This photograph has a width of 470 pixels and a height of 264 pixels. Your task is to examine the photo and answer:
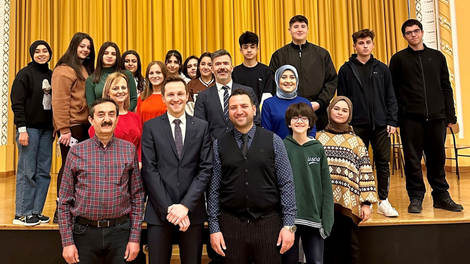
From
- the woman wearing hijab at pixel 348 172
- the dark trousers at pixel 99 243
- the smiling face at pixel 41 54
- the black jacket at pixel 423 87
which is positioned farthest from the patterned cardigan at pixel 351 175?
the smiling face at pixel 41 54

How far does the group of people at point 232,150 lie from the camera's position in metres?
1.75

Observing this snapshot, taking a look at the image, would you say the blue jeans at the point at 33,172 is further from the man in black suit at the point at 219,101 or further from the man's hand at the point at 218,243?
the man's hand at the point at 218,243

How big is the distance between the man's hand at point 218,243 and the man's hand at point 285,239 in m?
0.29

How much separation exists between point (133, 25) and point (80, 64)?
366cm

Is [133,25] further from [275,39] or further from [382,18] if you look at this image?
[382,18]

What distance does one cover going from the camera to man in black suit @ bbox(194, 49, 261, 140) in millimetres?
2256

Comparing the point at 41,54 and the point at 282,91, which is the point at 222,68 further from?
the point at 41,54

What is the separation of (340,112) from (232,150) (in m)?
0.78

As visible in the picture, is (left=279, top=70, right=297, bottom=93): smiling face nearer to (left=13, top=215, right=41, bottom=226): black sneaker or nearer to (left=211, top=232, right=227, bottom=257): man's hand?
(left=211, top=232, right=227, bottom=257): man's hand

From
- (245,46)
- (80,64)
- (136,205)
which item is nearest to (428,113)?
(245,46)

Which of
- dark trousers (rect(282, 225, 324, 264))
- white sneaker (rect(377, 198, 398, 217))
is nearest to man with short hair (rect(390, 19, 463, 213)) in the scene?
white sneaker (rect(377, 198, 398, 217))

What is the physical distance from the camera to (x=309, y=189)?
188cm

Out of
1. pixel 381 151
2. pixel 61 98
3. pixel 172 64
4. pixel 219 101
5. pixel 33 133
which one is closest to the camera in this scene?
pixel 219 101

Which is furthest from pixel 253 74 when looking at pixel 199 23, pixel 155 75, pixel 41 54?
pixel 199 23
